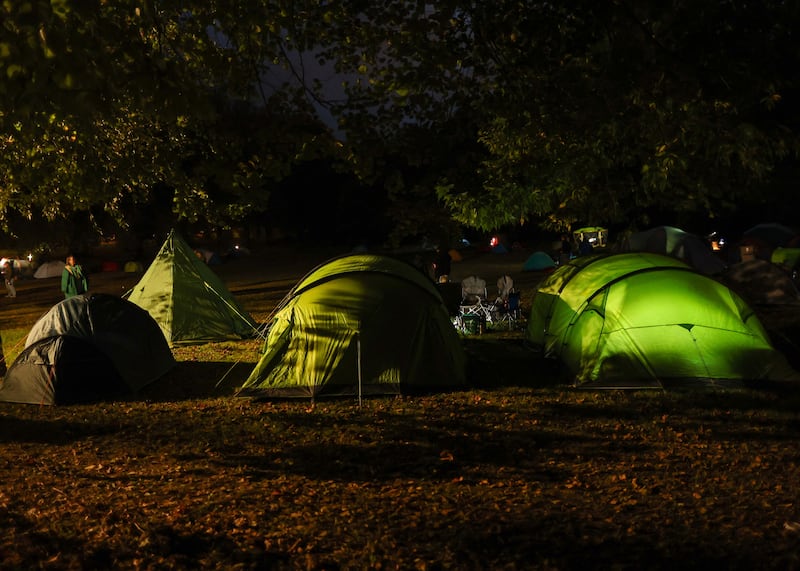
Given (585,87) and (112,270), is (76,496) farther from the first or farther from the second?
(112,270)

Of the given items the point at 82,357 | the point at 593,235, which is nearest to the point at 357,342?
the point at 82,357

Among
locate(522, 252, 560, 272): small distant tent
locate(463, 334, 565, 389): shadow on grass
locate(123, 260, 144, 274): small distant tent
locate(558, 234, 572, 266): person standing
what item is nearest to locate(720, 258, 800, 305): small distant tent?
locate(463, 334, 565, 389): shadow on grass

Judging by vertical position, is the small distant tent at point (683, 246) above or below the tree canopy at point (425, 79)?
below

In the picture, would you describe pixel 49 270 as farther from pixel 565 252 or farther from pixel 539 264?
pixel 565 252

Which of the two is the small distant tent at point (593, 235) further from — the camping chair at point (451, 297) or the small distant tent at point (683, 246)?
the camping chair at point (451, 297)

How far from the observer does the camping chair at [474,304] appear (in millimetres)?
17078

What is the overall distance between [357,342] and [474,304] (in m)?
7.84

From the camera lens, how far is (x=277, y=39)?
10.4 meters

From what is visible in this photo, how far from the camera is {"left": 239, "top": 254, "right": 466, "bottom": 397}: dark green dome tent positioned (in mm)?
11180

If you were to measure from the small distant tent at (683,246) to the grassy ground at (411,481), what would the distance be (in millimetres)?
19776

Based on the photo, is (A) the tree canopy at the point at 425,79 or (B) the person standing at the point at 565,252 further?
(B) the person standing at the point at 565,252

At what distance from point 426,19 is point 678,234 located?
2505 centimetres

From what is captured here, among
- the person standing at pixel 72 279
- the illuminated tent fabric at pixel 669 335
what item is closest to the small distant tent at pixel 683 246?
the illuminated tent fabric at pixel 669 335

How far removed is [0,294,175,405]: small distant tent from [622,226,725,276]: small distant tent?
21.3 meters
